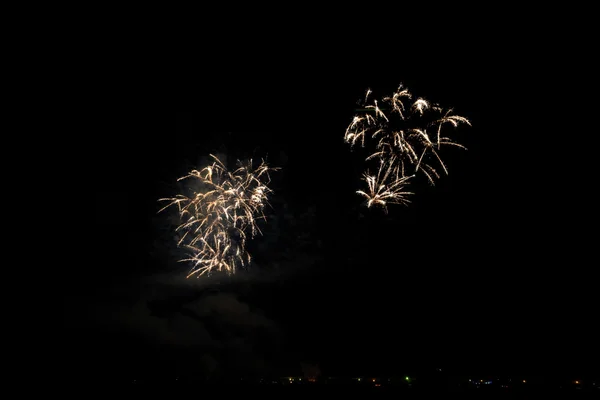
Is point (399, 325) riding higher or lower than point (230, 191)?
lower

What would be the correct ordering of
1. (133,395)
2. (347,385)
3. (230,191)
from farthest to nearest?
(230,191)
(347,385)
(133,395)

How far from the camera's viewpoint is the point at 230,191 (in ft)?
56.9

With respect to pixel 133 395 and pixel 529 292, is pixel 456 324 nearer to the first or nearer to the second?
pixel 529 292

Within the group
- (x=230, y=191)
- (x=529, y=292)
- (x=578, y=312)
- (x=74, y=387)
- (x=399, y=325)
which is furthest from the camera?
(x=399, y=325)

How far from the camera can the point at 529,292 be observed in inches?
895

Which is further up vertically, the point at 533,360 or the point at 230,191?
the point at 230,191

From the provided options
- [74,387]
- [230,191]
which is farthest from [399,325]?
[74,387]

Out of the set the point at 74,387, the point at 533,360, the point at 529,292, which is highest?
the point at 529,292

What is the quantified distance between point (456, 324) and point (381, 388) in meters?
12.1

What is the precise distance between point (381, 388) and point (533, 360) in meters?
13.6

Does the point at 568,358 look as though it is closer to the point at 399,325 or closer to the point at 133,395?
the point at 399,325

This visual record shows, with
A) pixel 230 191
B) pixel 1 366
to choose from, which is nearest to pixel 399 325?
pixel 230 191

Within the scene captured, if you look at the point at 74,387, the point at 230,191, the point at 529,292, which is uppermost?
the point at 230,191

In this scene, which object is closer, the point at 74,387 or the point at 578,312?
the point at 74,387
